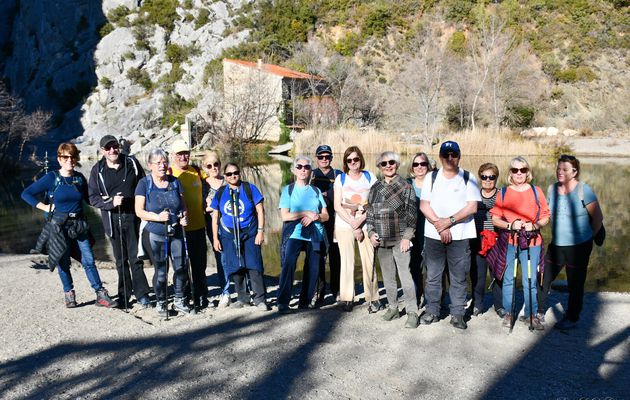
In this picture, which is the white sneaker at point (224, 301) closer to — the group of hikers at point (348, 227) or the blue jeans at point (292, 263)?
the group of hikers at point (348, 227)

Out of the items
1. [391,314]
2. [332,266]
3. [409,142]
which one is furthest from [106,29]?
[391,314]

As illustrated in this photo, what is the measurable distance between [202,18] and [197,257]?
175ft

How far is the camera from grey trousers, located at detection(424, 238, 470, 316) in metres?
4.77

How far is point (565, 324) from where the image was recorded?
4945mm

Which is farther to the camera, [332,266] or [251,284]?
[332,266]

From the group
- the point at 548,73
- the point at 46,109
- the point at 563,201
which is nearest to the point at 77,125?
the point at 46,109

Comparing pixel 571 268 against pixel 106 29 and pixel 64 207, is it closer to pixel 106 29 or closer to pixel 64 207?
pixel 64 207

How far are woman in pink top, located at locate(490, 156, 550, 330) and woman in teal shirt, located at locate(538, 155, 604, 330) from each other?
165 mm

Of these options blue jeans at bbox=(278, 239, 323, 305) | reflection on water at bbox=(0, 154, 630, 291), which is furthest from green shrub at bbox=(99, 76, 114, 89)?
blue jeans at bbox=(278, 239, 323, 305)

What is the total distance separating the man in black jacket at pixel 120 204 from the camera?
525 cm

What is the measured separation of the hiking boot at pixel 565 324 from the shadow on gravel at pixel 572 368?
1.6 inches

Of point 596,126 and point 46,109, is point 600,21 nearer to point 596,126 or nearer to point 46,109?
point 596,126

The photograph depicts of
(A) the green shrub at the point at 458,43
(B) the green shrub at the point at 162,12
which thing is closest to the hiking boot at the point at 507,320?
(A) the green shrub at the point at 458,43

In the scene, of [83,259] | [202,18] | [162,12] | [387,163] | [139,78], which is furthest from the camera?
[162,12]
